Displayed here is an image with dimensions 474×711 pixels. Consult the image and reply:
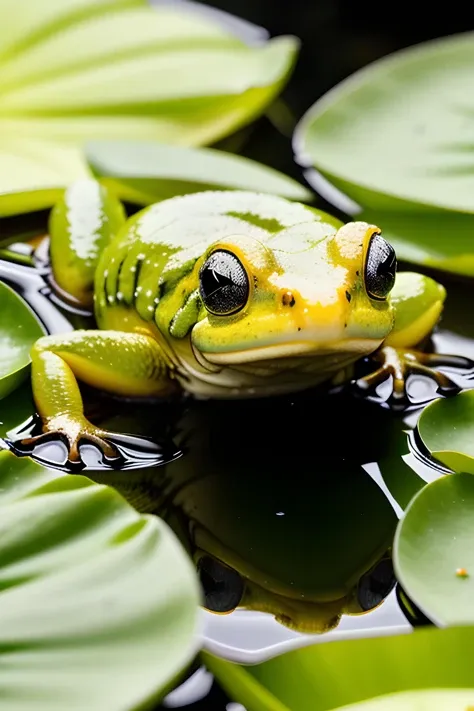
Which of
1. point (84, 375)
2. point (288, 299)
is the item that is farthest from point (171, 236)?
point (288, 299)

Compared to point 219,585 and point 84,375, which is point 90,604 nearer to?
point 219,585

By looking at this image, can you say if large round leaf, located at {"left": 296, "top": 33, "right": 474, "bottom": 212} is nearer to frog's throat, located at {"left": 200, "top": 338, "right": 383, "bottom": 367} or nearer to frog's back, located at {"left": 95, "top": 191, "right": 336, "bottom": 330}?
frog's back, located at {"left": 95, "top": 191, "right": 336, "bottom": 330}

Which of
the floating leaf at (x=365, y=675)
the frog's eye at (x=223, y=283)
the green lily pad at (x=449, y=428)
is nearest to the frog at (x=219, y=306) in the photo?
the frog's eye at (x=223, y=283)

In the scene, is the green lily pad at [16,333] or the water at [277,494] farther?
the green lily pad at [16,333]

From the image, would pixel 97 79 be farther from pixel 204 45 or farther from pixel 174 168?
pixel 174 168

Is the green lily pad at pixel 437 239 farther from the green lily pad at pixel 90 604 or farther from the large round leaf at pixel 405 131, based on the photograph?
the green lily pad at pixel 90 604

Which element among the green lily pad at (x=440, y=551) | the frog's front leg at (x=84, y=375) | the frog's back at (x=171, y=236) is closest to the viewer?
the green lily pad at (x=440, y=551)

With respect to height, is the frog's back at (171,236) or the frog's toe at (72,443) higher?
the frog's back at (171,236)

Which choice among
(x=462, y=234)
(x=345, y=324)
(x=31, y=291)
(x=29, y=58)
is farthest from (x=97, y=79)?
(x=345, y=324)
